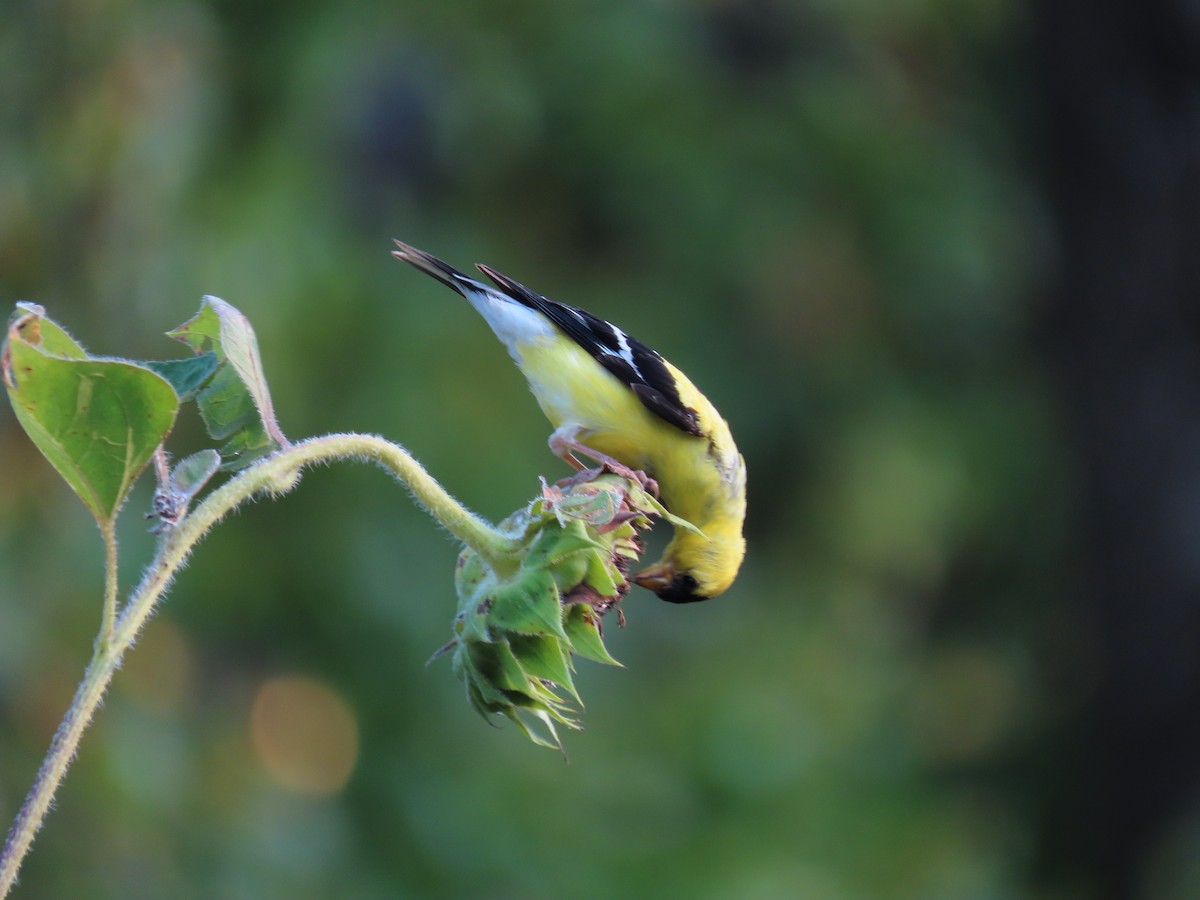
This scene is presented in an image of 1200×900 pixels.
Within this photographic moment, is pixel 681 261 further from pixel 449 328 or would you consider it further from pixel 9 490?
pixel 9 490

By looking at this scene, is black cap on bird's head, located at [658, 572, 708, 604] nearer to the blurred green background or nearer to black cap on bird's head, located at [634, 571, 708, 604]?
black cap on bird's head, located at [634, 571, 708, 604]

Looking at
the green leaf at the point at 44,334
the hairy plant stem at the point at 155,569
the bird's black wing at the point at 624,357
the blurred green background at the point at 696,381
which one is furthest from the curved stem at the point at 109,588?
the blurred green background at the point at 696,381

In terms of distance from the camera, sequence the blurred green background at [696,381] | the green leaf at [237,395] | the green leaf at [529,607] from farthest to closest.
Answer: the blurred green background at [696,381], the green leaf at [529,607], the green leaf at [237,395]

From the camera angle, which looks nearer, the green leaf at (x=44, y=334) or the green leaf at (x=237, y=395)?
the green leaf at (x=44, y=334)

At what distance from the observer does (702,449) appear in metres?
3.12

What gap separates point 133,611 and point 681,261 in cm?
668

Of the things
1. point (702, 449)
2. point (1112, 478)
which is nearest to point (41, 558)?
point (702, 449)

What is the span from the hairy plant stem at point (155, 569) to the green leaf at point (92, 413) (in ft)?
0.23

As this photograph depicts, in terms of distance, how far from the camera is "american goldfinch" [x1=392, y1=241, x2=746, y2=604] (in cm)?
302

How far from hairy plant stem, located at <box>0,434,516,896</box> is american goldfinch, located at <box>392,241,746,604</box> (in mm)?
1376

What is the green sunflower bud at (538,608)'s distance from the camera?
5.76ft

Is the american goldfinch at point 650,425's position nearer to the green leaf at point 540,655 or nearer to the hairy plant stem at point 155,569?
the green leaf at point 540,655

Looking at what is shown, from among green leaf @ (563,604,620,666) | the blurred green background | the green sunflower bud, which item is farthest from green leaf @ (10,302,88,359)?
the blurred green background

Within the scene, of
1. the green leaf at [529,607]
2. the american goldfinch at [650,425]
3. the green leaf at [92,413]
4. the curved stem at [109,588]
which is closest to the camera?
the curved stem at [109,588]
